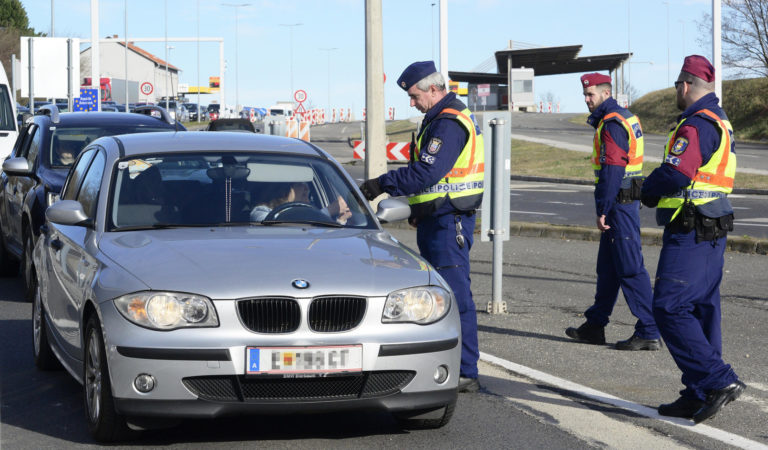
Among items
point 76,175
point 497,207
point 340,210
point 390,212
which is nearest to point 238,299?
point 340,210

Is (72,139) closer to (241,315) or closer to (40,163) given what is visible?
(40,163)

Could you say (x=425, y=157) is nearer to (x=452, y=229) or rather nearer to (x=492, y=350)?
(x=452, y=229)

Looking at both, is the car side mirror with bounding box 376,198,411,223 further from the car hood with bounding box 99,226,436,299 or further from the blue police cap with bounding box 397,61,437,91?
the blue police cap with bounding box 397,61,437,91

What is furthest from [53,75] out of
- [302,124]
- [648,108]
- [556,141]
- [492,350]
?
[648,108]

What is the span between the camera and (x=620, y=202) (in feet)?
25.5

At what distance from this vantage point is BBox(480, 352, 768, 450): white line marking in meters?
5.44

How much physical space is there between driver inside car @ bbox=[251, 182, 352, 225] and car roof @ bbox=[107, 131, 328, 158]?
Result: 0.32 metres

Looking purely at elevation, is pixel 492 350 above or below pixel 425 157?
below

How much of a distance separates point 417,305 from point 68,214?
6.52ft

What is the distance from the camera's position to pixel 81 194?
688 cm

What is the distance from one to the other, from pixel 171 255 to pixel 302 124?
114 ft

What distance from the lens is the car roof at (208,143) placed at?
655cm

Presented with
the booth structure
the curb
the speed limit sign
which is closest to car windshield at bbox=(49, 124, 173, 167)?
the curb

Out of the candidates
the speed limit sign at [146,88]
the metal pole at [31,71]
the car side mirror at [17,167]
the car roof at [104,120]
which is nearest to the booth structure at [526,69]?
the speed limit sign at [146,88]
